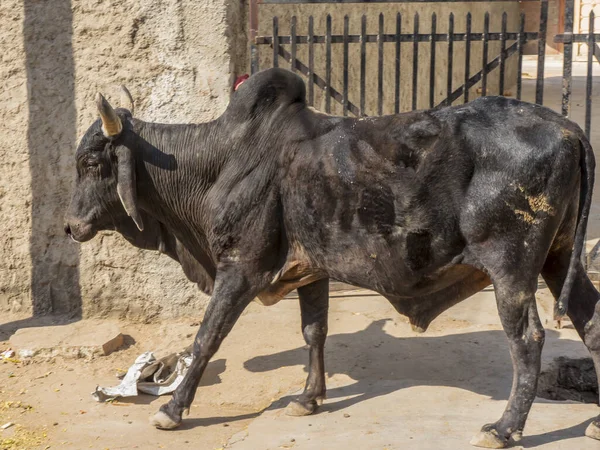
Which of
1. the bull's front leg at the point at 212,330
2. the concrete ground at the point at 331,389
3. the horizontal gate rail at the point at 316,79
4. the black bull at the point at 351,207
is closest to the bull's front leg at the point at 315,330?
the black bull at the point at 351,207

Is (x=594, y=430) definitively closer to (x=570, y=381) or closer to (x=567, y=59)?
(x=570, y=381)

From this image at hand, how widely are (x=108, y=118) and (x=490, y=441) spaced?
2503 mm

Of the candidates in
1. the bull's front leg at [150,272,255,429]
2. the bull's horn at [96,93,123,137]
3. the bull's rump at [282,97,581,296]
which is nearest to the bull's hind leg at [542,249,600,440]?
the bull's rump at [282,97,581,296]

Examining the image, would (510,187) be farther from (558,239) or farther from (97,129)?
(97,129)

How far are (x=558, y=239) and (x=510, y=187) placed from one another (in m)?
0.52

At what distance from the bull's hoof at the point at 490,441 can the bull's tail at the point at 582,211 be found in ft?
2.09

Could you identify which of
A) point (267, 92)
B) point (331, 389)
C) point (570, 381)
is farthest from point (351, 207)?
point (570, 381)

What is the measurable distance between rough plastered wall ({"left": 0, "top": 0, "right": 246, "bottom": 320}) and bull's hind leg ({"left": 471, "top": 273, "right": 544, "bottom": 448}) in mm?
2741

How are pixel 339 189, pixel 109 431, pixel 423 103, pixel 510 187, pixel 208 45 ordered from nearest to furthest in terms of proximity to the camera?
1. pixel 510 187
2. pixel 339 189
3. pixel 109 431
4. pixel 208 45
5. pixel 423 103

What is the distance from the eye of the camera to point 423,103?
1187 centimetres

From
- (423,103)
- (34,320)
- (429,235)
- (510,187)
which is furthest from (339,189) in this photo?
(423,103)

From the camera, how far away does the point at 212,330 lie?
5172mm

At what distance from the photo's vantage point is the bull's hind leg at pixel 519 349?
4.64 metres

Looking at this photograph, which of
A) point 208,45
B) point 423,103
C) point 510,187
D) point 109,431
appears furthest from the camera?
point 423,103
